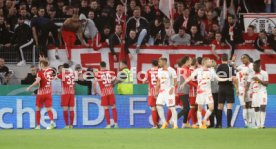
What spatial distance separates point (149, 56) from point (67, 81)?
3202mm

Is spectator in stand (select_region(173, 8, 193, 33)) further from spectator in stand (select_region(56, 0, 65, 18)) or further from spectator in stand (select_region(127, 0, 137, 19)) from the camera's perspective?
spectator in stand (select_region(56, 0, 65, 18))

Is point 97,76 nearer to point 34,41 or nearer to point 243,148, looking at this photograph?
point 34,41

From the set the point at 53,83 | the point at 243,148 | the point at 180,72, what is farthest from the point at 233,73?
the point at 243,148

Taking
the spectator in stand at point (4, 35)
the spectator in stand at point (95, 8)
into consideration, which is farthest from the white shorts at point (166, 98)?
the spectator in stand at point (4, 35)

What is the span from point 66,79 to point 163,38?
4136 millimetres

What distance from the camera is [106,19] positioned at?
30.8 m

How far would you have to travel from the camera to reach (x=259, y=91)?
2759cm

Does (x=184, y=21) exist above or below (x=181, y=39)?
above

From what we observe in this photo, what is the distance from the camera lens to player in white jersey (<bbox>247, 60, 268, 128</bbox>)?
90.0 ft

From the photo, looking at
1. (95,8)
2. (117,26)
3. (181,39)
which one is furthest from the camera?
(95,8)

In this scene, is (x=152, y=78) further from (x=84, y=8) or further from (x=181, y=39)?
(x=84, y=8)

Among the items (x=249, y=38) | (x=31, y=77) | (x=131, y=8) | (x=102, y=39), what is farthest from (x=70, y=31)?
(x=249, y=38)

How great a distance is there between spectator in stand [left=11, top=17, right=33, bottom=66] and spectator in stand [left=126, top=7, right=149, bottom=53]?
3.34 metres

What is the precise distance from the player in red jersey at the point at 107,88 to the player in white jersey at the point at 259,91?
14.1 feet
